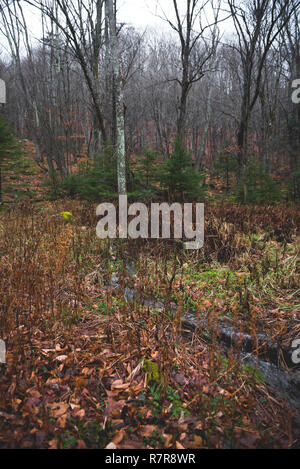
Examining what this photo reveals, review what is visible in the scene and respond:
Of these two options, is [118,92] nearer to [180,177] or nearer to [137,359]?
[180,177]

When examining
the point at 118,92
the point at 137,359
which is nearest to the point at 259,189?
the point at 118,92

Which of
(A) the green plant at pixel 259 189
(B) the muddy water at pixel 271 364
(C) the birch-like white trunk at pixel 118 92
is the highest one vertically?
(C) the birch-like white trunk at pixel 118 92

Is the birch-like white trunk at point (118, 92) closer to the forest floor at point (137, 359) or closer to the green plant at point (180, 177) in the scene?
the green plant at point (180, 177)

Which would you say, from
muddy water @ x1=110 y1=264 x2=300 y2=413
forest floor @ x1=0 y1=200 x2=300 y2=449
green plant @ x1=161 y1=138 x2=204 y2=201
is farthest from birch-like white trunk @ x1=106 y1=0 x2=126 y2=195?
muddy water @ x1=110 y1=264 x2=300 y2=413

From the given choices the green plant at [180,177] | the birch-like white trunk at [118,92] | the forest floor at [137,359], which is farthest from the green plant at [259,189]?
the forest floor at [137,359]

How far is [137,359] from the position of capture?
2270 mm

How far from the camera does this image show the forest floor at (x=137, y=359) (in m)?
1.70

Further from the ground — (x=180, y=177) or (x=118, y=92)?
(x=118, y=92)

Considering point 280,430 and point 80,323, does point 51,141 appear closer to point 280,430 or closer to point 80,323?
point 80,323

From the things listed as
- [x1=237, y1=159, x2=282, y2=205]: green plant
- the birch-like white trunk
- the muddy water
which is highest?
the birch-like white trunk

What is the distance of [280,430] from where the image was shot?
1.73 metres

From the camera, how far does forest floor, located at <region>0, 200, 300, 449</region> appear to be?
5.56 ft

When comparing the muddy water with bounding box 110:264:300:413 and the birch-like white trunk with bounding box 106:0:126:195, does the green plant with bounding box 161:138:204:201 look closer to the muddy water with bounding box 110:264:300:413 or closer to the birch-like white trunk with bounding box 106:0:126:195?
the birch-like white trunk with bounding box 106:0:126:195

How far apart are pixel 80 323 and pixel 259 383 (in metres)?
1.74
